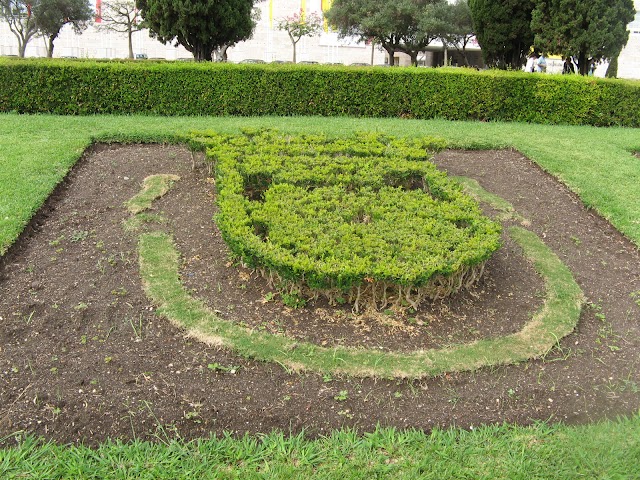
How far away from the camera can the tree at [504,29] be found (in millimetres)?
15328

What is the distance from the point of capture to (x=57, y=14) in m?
28.9

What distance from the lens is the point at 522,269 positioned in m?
4.96

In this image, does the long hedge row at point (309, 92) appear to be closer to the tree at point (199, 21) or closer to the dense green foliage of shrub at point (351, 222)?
the tree at point (199, 21)

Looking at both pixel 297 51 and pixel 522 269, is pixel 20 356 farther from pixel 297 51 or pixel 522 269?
pixel 297 51

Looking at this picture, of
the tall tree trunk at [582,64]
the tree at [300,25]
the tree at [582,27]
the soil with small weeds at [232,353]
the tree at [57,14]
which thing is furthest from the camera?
the tree at [300,25]

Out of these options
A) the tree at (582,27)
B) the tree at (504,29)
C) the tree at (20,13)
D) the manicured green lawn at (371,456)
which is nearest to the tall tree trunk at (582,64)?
the tree at (582,27)

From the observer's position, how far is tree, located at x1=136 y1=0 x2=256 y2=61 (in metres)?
12.1

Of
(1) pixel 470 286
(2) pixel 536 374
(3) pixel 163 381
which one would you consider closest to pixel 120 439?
(3) pixel 163 381

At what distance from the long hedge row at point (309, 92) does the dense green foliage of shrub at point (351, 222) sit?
3857 millimetres

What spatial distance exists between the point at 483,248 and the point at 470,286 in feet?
1.41

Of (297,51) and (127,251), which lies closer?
(127,251)

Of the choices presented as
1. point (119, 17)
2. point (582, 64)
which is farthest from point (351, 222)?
point (119, 17)

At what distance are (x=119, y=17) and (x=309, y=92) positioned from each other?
28.5 m

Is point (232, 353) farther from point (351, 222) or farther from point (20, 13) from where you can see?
point (20, 13)
